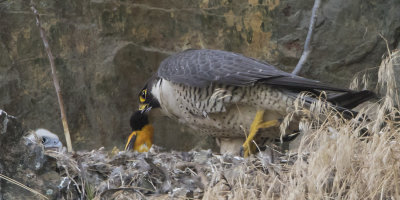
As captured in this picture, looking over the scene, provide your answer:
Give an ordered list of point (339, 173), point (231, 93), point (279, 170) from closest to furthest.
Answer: point (339, 173) < point (279, 170) < point (231, 93)

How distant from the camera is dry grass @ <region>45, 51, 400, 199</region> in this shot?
3.09 metres

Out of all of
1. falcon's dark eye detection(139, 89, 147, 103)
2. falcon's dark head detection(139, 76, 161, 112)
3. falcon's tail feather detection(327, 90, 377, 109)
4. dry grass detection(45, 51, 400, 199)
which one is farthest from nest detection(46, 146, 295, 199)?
falcon's dark eye detection(139, 89, 147, 103)

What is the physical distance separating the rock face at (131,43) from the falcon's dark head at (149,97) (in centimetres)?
62

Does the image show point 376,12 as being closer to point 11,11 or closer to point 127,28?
point 127,28

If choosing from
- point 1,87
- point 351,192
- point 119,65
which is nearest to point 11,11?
point 1,87

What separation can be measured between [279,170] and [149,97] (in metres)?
1.80

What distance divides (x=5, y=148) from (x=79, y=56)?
2342 millimetres

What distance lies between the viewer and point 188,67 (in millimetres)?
4535

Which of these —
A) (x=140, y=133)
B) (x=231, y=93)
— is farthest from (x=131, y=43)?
(x=231, y=93)

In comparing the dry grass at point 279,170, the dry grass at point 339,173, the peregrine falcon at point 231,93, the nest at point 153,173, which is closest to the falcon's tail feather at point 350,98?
the peregrine falcon at point 231,93

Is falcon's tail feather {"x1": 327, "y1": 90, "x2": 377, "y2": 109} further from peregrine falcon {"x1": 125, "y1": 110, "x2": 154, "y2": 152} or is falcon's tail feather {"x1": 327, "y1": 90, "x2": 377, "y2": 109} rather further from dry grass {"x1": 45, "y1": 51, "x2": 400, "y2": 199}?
peregrine falcon {"x1": 125, "y1": 110, "x2": 154, "y2": 152}

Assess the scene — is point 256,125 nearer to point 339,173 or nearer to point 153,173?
point 153,173

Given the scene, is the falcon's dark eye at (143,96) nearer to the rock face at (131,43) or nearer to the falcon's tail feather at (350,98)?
the rock face at (131,43)

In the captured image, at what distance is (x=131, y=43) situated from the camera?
18.9 ft
